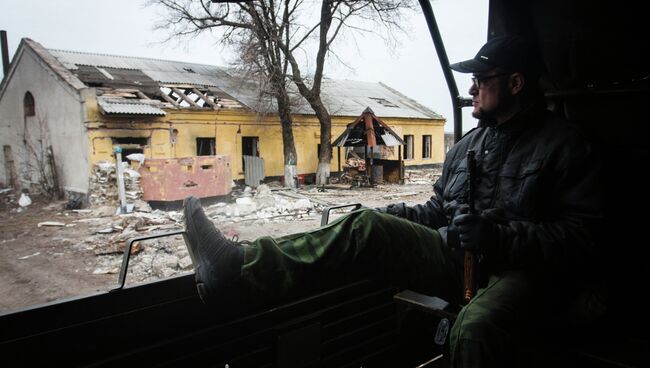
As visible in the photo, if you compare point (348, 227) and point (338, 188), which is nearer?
point (348, 227)

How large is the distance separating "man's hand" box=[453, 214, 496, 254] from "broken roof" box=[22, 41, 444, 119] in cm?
1614

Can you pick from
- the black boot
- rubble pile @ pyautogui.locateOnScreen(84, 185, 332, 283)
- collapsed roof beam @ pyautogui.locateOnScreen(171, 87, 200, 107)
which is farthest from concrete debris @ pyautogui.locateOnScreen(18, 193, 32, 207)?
the black boot

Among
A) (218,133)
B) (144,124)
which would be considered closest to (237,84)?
(218,133)

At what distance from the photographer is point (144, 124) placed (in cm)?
1464

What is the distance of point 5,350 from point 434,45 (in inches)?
96.0

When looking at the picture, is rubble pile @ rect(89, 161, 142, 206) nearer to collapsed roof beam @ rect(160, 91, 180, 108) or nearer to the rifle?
collapsed roof beam @ rect(160, 91, 180, 108)

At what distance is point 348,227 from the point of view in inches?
72.0

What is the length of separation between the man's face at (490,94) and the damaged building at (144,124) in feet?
36.8

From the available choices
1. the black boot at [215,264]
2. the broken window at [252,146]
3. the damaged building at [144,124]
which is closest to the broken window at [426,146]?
the damaged building at [144,124]

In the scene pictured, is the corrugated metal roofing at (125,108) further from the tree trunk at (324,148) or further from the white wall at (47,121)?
the tree trunk at (324,148)

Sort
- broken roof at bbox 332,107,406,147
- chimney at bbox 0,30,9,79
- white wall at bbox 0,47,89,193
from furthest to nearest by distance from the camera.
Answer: chimney at bbox 0,30,9,79 < broken roof at bbox 332,107,406,147 < white wall at bbox 0,47,89,193

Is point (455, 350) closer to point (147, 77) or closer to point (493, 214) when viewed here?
point (493, 214)

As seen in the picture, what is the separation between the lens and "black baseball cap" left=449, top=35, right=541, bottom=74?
1899 mm

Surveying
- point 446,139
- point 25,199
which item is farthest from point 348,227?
point 446,139
